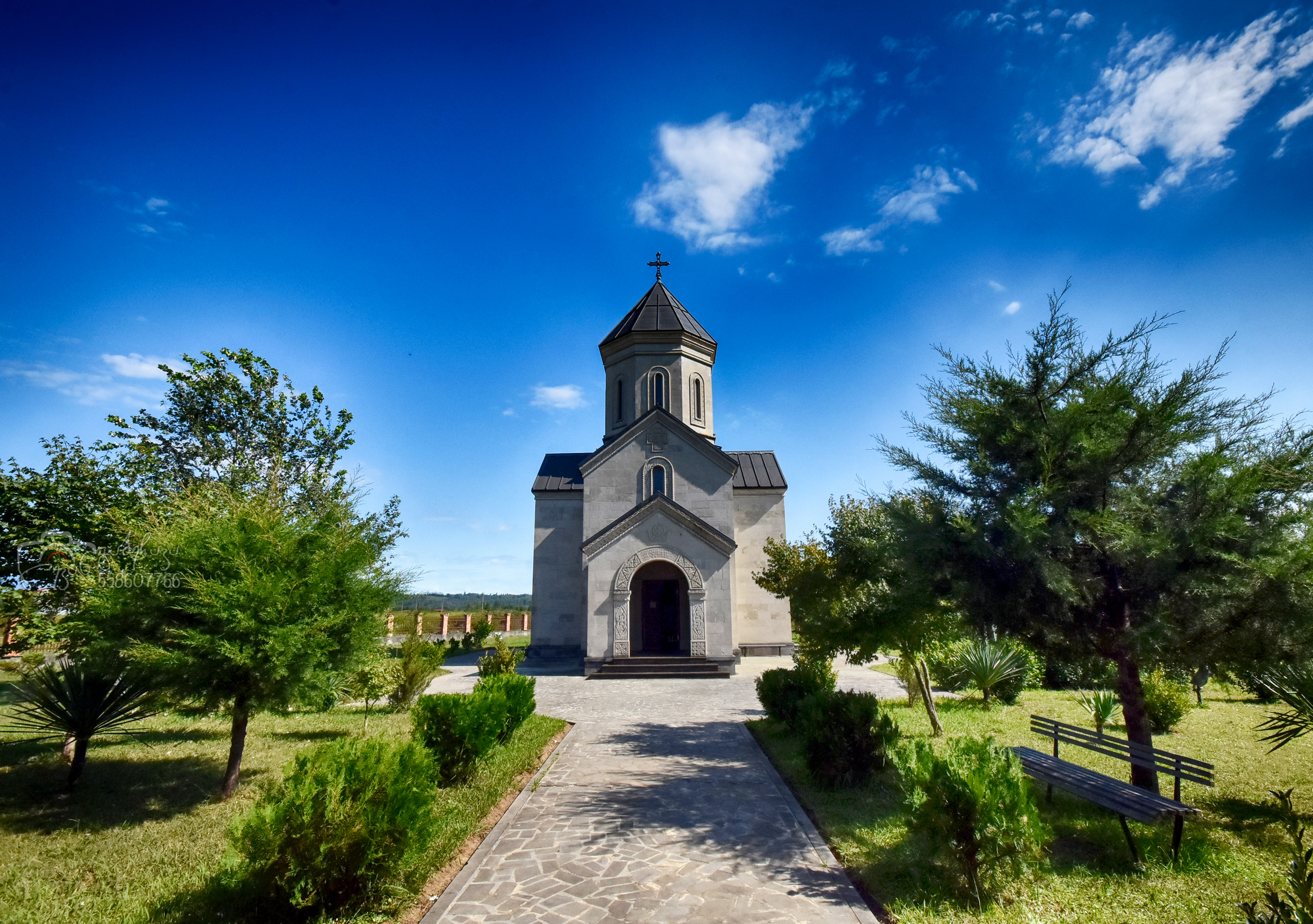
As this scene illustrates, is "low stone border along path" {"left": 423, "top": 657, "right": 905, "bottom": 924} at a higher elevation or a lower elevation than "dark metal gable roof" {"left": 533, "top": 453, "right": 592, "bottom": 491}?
lower

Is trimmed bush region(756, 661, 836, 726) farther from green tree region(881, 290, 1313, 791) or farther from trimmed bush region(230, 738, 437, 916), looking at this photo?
trimmed bush region(230, 738, 437, 916)

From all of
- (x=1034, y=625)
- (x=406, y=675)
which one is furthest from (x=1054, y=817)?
(x=406, y=675)

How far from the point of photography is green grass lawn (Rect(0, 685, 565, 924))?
5.16 m

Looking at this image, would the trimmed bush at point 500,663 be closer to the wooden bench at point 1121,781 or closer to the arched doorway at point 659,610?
the arched doorway at point 659,610

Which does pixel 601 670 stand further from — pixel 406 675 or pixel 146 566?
pixel 146 566

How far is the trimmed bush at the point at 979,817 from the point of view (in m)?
4.76

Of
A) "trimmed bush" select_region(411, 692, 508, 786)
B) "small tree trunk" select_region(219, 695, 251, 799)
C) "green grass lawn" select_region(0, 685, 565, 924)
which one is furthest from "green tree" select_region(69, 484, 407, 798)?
"trimmed bush" select_region(411, 692, 508, 786)

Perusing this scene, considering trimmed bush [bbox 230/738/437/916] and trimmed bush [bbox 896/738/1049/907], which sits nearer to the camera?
trimmed bush [bbox 230/738/437/916]

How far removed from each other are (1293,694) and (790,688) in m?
6.35

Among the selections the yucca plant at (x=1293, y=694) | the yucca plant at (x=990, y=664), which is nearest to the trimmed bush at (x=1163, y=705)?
the yucca plant at (x=990, y=664)

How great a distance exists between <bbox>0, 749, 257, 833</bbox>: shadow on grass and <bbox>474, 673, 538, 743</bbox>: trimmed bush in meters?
3.34

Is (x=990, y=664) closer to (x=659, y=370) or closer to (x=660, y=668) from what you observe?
(x=660, y=668)

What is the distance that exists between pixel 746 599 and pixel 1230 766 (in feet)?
49.7

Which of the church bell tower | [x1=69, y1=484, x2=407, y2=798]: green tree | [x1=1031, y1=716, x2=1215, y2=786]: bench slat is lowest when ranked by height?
[x1=1031, y1=716, x2=1215, y2=786]: bench slat
